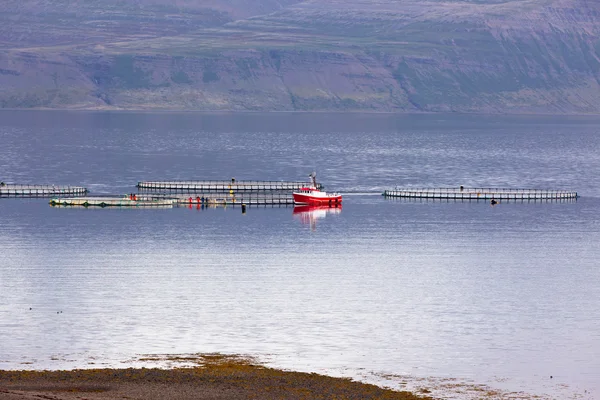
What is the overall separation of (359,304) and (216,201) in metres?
86.9

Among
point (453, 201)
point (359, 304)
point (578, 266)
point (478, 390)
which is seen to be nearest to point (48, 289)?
point (359, 304)

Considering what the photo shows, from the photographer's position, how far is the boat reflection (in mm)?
159775

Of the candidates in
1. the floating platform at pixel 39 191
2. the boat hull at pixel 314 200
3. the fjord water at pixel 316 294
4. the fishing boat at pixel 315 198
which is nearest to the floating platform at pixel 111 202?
the fjord water at pixel 316 294

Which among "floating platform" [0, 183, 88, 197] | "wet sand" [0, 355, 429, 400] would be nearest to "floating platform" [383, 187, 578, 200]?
"floating platform" [0, 183, 88, 197]

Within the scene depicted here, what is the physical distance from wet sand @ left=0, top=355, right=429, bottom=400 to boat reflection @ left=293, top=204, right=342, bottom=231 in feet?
287

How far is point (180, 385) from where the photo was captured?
62.5m

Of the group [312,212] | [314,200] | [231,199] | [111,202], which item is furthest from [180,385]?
[231,199]

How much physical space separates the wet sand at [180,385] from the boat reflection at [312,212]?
8733cm

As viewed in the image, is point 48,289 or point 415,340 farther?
point 48,289

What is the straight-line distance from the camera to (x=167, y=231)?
143m

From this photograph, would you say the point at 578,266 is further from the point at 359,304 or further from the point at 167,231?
the point at 167,231

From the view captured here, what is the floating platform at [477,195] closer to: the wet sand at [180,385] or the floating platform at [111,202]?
the floating platform at [111,202]

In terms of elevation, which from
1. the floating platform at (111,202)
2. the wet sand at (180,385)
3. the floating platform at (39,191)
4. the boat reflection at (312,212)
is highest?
the floating platform at (39,191)

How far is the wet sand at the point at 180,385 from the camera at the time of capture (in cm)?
5959
